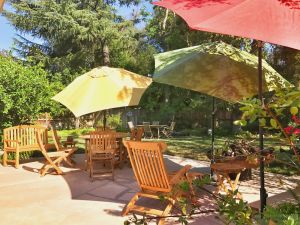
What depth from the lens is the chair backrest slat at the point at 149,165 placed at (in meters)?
4.70

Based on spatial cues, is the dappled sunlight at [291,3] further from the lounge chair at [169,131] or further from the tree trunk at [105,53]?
the tree trunk at [105,53]

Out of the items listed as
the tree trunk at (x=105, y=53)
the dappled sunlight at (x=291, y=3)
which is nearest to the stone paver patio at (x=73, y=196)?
the dappled sunlight at (x=291, y=3)

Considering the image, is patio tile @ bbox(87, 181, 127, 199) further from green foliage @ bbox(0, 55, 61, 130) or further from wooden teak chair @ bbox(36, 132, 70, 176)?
green foliage @ bbox(0, 55, 61, 130)

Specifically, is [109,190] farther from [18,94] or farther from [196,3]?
[18,94]

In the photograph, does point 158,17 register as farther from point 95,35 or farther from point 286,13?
point 286,13

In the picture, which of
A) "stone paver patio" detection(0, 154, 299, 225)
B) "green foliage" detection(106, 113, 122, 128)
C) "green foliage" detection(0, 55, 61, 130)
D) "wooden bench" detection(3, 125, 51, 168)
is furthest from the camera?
"green foliage" detection(106, 113, 122, 128)

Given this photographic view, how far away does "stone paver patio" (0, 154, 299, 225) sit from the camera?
4.94 metres

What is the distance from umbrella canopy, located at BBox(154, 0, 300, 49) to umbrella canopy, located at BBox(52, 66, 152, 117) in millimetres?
4990

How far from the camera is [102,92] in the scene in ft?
25.3

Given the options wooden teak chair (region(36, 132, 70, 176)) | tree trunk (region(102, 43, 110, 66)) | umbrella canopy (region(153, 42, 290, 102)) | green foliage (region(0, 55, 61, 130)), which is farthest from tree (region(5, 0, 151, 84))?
umbrella canopy (region(153, 42, 290, 102))

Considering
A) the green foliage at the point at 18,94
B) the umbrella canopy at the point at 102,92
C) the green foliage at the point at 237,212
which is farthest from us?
the green foliage at the point at 18,94

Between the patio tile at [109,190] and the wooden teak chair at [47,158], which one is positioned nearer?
the patio tile at [109,190]

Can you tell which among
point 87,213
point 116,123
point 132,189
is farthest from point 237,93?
point 116,123

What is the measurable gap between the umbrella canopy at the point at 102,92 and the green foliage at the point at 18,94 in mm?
4012
